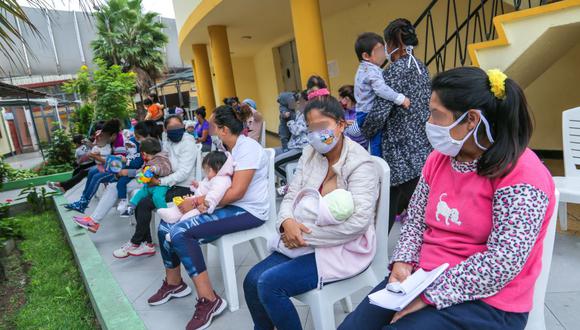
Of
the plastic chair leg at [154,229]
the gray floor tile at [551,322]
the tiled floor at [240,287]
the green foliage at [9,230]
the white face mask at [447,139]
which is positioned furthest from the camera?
the green foliage at [9,230]

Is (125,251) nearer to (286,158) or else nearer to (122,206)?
(122,206)

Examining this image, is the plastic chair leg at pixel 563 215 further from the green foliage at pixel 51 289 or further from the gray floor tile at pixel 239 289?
the green foliage at pixel 51 289

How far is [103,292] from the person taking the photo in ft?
9.67

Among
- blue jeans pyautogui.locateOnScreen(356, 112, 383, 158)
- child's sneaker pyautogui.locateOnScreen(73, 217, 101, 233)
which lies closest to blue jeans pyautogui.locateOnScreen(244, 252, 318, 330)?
blue jeans pyautogui.locateOnScreen(356, 112, 383, 158)

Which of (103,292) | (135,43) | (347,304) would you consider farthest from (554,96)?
(135,43)

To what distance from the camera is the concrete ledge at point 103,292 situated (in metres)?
2.55

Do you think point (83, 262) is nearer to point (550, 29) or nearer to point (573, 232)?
point (573, 232)

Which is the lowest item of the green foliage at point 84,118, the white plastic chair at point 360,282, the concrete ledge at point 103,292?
the concrete ledge at point 103,292

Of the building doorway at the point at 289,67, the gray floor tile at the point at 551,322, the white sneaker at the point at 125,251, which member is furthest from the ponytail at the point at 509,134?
the building doorway at the point at 289,67

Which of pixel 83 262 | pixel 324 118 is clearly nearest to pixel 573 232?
pixel 324 118

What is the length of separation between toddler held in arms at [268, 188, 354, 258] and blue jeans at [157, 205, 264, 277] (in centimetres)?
61

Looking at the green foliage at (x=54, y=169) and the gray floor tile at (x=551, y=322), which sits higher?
the green foliage at (x=54, y=169)

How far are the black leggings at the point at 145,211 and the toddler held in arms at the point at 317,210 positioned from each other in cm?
193

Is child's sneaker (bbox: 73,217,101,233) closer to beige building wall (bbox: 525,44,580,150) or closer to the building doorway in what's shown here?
beige building wall (bbox: 525,44,580,150)
